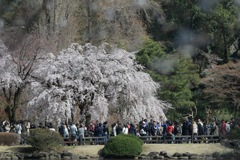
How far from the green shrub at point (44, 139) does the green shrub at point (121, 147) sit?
2653mm

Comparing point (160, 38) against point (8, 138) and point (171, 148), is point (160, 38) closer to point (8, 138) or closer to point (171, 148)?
point (171, 148)

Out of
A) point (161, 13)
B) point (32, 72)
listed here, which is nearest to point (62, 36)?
point (32, 72)

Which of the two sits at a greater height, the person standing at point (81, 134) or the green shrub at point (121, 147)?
the person standing at point (81, 134)

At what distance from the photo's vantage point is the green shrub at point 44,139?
99.7 ft

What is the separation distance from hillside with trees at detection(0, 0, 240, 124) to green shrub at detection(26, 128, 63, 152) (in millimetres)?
6955

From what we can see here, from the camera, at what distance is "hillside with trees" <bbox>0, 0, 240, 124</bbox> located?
4331 cm

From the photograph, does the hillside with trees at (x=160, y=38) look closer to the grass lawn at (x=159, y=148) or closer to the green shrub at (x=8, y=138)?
the grass lawn at (x=159, y=148)

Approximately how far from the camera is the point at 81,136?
107 ft

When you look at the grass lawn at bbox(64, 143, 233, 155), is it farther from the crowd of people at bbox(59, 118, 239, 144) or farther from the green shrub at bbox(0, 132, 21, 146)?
the green shrub at bbox(0, 132, 21, 146)

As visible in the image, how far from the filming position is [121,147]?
3047cm

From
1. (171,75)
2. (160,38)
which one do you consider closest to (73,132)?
(171,75)

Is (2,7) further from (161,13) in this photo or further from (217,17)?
(217,17)

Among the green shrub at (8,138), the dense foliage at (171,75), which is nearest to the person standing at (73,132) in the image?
the green shrub at (8,138)

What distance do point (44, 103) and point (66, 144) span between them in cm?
414
